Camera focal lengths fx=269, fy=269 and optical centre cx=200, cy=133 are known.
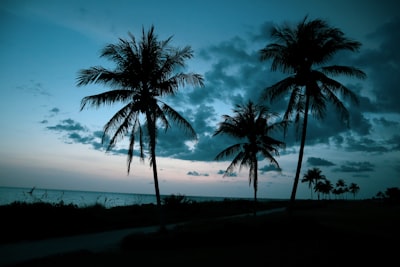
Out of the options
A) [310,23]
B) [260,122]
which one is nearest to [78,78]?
[310,23]

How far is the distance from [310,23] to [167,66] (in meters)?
7.99

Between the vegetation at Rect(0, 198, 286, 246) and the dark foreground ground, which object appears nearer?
the dark foreground ground

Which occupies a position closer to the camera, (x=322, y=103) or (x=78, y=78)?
(x=78, y=78)

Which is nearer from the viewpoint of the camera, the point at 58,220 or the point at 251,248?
the point at 251,248

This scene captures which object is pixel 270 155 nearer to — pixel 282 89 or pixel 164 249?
pixel 282 89

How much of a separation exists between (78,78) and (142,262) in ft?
28.8

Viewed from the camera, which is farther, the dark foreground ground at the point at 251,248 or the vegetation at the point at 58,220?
the vegetation at the point at 58,220

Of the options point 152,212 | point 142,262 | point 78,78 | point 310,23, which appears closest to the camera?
point 142,262

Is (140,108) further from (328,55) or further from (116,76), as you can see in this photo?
(328,55)

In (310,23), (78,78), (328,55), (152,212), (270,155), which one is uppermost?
(310,23)

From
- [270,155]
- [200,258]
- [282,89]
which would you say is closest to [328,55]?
[282,89]

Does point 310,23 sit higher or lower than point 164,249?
higher

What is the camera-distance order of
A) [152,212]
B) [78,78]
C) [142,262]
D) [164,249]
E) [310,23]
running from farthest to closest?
[152,212]
[310,23]
[78,78]
[164,249]
[142,262]

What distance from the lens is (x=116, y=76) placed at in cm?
1248
